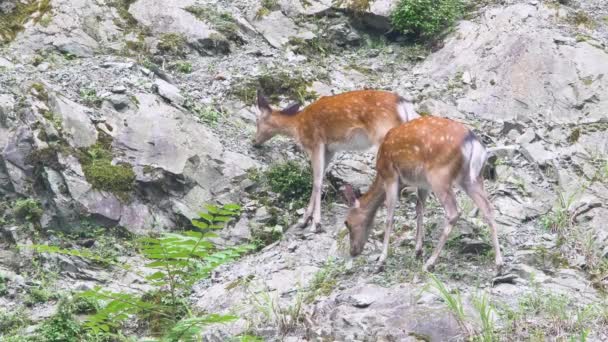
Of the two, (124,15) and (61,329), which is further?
(124,15)

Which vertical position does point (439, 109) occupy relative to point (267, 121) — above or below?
below

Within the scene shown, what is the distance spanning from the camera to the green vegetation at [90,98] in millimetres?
11852

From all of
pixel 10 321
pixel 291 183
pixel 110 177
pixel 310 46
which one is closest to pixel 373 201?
pixel 291 183

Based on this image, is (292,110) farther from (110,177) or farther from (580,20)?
(580,20)

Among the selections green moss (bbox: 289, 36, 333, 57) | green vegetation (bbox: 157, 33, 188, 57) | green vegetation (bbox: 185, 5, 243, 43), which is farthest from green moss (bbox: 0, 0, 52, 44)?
green moss (bbox: 289, 36, 333, 57)

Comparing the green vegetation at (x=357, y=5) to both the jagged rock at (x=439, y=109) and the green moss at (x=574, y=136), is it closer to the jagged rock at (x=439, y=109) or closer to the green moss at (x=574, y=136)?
the jagged rock at (x=439, y=109)

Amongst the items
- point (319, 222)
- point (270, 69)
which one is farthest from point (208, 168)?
point (270, 69)

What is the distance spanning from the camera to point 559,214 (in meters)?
9.95

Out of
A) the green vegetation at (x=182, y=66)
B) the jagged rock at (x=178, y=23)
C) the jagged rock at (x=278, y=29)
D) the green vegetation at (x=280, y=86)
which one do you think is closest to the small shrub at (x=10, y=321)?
the green vegetation at (x=280, y=86)

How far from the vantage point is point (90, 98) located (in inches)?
469

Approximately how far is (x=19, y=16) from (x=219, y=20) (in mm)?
3245

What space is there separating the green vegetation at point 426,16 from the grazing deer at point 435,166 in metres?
5.70

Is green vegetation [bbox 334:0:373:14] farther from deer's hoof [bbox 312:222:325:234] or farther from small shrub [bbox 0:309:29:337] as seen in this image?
small shrub [bbox 0:309:29:337]

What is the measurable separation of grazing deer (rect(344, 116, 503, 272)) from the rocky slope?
484 mm
